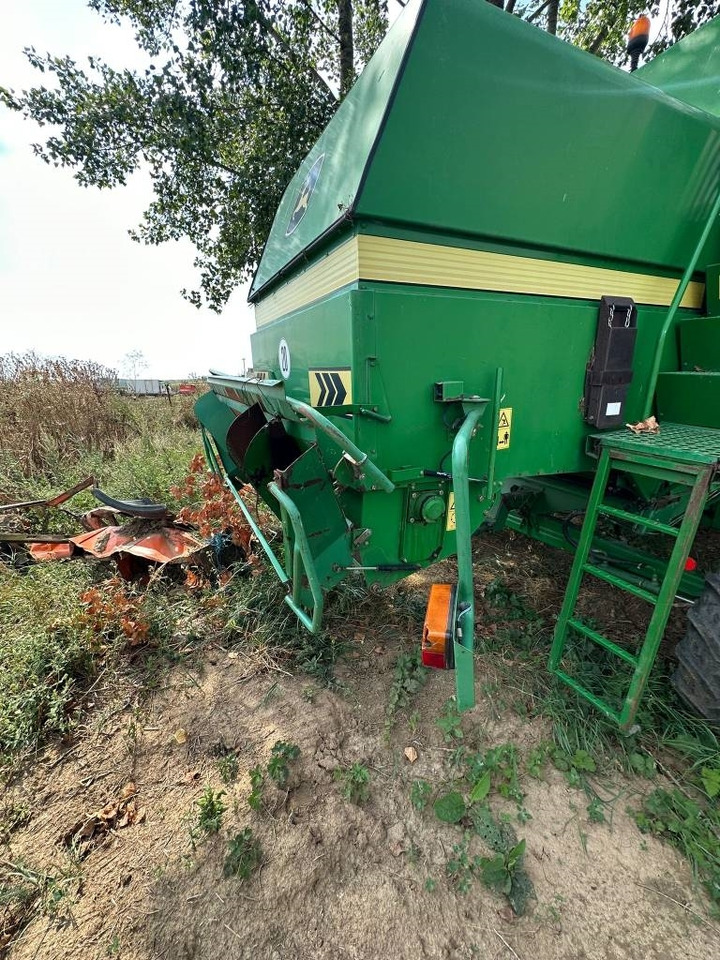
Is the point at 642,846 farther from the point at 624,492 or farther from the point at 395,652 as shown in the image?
the point at 624,492

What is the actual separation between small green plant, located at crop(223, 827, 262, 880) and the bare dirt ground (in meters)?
0.03

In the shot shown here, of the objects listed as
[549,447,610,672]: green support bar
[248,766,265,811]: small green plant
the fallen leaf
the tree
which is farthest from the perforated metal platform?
the tree

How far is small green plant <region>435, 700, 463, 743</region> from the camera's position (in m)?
1.99

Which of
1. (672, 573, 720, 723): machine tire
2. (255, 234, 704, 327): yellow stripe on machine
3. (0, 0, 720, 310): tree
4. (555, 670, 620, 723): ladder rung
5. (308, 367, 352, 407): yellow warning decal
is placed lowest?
(555, 670, 620, 723): ladder rung

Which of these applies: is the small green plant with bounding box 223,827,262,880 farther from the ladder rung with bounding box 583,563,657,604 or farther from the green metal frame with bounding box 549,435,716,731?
the ladder rung with bounding box 583,563,657,604

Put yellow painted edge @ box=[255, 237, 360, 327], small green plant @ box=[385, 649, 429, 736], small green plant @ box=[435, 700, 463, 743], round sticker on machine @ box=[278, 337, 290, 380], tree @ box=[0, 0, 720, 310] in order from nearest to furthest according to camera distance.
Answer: yellow painted edge @ box=[255, 237, 360, 327]
small green plant @ box=[435, 700, 463, 743]
small green plant @ box=[385, 649, 429, 736]
round sticker on machine @ box=[278, 337, 290, 380]
tree @ box=[0, 0, 720, 310]

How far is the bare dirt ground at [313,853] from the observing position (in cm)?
137

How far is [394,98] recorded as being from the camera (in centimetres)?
146

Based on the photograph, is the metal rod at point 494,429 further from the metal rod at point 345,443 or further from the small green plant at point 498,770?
the small green plant at point 498,770

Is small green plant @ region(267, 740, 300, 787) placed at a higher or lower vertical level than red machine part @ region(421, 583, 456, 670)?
lower

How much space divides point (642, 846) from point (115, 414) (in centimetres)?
782

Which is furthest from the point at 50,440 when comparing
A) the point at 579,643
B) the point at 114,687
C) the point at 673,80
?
the point at 673,80

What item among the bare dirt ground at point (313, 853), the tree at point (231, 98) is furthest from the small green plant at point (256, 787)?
the tree at point (231, 98)

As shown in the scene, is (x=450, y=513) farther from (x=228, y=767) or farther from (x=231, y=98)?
(x=231, y=98)
